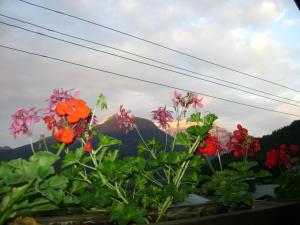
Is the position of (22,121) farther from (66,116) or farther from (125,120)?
(125,120)

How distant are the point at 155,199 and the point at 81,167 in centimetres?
57

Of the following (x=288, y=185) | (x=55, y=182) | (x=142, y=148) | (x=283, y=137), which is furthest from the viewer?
(x=283, y=137)

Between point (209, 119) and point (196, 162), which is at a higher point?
point (209, 119)

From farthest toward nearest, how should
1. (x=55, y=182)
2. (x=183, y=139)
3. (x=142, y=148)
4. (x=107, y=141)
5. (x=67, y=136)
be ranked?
(x=142, y=148), (x=183, y=139), (x=107, y=141), (x=67, y=136), (x=55, y=182)

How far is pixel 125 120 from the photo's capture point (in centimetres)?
288

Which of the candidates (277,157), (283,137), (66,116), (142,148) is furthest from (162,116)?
Result: (283,137)

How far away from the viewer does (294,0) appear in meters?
3.21

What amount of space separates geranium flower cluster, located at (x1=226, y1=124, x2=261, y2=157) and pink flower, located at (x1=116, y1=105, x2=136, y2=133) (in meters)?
1.21

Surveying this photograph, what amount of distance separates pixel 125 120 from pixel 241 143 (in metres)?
1.39

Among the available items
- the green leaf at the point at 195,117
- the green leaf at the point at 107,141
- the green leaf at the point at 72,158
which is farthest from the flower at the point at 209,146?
the green leaf at the point at 72,158

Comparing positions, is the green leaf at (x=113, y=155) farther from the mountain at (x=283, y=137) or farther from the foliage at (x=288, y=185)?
the mountain at (x=283, y=137)

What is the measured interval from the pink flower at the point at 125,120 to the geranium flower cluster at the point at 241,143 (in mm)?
1212

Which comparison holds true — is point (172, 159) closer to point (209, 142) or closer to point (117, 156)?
point (117, 156)

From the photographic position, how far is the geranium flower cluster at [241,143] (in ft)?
11.7
